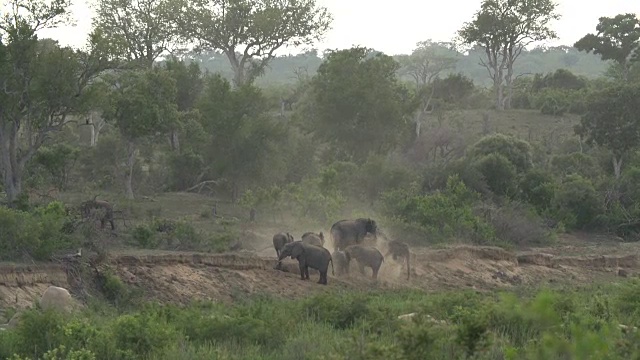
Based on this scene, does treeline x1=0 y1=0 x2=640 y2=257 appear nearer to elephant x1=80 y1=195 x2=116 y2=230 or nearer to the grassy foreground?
elephant x1=80 y1=195 x2=116 y2=230

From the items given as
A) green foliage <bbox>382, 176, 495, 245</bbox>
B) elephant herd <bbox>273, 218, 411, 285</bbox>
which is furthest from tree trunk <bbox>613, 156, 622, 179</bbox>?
elephant herd <bbox>273, 218, 411, 285</bbox>

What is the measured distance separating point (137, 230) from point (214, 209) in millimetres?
7477

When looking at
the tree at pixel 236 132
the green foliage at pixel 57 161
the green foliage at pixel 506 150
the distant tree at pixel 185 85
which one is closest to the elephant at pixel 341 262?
the tree at pixel 236 132

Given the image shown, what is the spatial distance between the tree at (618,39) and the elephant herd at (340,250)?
1659 inches

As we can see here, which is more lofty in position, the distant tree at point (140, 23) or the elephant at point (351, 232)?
the distant tree at point (140, 23)

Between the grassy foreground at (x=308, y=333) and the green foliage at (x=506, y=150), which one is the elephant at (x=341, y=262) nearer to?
the grassy foreground at (x=308, y=333)

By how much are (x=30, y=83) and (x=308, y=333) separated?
14109 mm

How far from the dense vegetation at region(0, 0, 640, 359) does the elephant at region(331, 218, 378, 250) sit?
277 centimetres

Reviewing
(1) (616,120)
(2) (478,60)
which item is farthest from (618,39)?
(2) (478,60)

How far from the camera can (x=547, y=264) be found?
89.3 feet

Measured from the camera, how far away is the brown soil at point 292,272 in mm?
17516

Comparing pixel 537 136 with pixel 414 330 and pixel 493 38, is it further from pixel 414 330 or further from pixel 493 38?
pixel 414 330

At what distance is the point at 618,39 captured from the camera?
61.6 metres

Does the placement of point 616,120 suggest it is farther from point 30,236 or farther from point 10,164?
point 30,236
